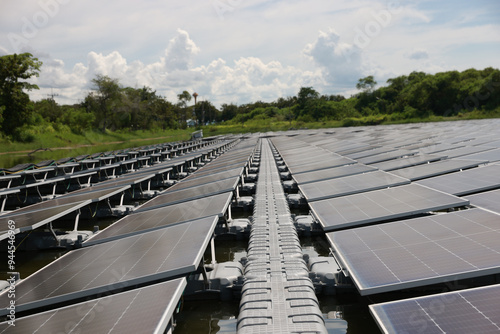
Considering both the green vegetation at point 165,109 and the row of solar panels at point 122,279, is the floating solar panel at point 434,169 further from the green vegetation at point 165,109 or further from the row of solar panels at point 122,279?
the green vegetation at point 165,109

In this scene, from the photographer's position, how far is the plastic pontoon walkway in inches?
188

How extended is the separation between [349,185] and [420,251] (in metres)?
5.85

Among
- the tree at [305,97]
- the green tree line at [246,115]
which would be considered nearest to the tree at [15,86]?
the green tree line at [246,115]

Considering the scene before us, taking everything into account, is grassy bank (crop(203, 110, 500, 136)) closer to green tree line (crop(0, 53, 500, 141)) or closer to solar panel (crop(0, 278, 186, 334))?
green tree line (crop(0, 53, 500, 141))

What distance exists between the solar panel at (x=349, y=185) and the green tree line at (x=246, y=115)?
1674 inches

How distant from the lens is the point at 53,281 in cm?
523

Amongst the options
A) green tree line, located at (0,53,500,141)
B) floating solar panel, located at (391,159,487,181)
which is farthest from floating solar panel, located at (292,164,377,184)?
green tree line, located at (0,53,500,141)

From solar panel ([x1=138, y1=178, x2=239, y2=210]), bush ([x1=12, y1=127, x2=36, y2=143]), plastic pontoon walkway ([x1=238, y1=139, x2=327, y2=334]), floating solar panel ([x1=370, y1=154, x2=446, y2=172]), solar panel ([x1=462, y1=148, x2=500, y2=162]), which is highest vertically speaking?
bush ([x1=12, y1=127, x2=36, y2=143])

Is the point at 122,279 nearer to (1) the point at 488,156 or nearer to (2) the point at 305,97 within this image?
(1) the point at 488,156

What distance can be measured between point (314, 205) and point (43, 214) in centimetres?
689

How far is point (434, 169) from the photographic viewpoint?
12.9 meters

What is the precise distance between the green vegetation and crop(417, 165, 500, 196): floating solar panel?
45.5 metres

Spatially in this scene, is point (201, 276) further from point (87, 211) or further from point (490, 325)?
point (87, 211)

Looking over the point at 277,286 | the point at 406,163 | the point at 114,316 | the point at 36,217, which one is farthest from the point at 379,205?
the point at 36,217
